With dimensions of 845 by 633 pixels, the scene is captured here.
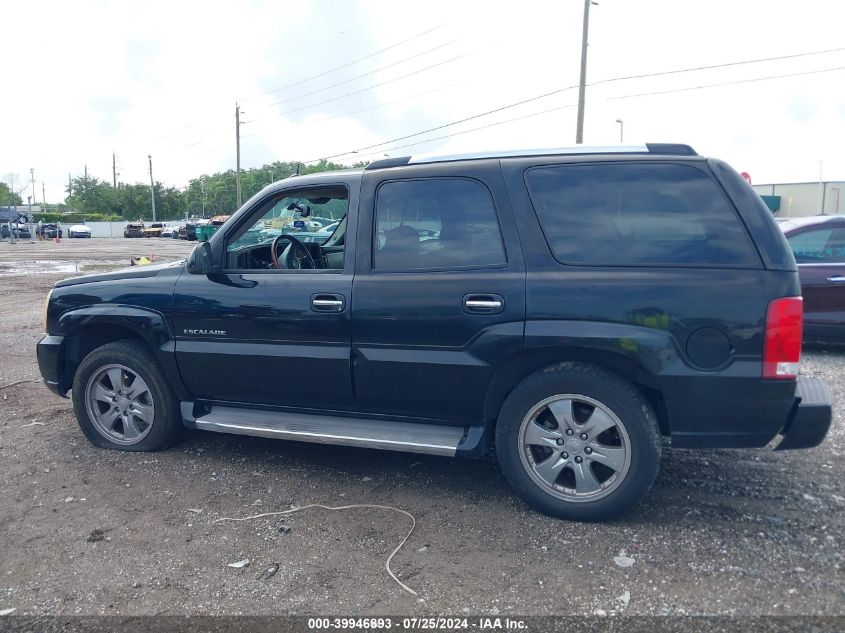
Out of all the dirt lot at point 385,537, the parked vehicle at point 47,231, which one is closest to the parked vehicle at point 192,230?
the dirt lot at point 385,537

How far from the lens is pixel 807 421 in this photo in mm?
3631

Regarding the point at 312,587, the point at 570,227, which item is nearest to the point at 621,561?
the point at 312,587

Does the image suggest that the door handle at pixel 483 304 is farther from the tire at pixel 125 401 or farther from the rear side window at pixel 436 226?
the tire at pixel 125 401

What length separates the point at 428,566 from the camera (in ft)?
11.3

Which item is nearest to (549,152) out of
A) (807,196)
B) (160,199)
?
(807,196)

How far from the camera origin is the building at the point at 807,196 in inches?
1722

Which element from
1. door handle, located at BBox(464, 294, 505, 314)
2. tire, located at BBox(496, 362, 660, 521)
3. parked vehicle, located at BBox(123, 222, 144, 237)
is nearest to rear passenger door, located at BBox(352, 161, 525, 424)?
door handle, located at BBox(464, 294, 505, 314)

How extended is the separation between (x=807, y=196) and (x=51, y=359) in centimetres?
5079

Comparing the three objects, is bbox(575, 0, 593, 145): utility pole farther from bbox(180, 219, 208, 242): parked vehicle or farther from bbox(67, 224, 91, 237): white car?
bbox(67, 224, 91, 237): white car

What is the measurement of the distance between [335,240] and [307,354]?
1092 millimetres

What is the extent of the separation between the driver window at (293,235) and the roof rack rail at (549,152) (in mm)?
388

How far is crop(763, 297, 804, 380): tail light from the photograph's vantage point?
351 centimetres

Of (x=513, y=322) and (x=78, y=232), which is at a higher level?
(x=513, y=322)

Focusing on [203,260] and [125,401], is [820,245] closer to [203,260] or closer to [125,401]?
[203,260]
